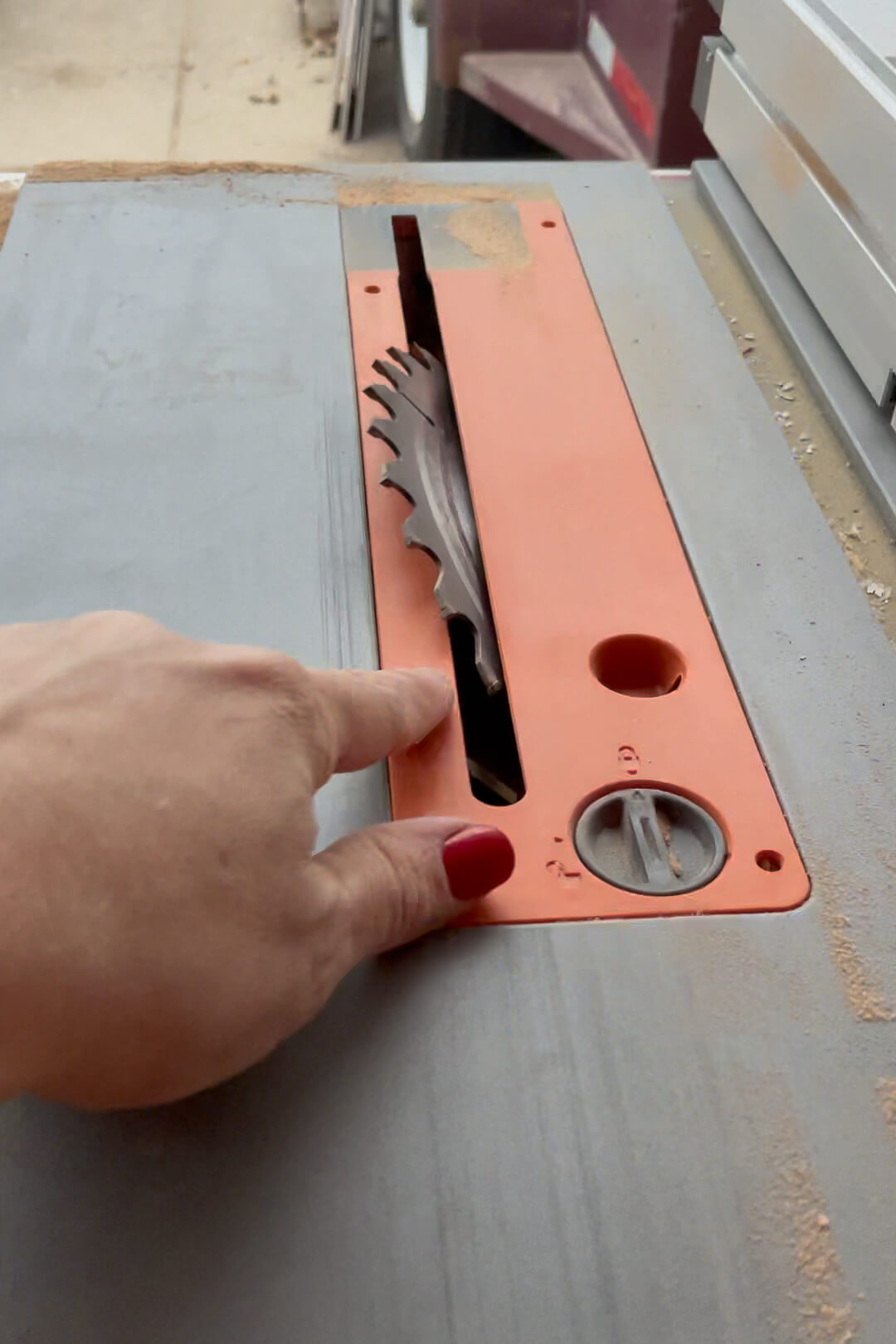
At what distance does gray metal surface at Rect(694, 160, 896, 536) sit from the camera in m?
0.98

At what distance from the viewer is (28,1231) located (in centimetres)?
54

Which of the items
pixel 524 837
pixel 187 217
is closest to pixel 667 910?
pixel 524 837

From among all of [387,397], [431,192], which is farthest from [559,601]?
[431,192]

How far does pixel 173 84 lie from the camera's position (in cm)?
377

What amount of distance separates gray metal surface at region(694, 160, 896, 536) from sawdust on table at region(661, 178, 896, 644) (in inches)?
0.4

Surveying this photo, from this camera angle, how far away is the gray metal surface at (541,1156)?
51cm

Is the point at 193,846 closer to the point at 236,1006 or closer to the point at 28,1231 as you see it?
the point at 236,1006

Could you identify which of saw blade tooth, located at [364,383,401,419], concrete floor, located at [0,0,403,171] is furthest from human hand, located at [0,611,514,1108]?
concrete floor, located at [0,0,403,171]

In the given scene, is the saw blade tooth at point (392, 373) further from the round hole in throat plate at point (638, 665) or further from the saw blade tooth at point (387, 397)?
the round hole in throat plate at point (638, 665)

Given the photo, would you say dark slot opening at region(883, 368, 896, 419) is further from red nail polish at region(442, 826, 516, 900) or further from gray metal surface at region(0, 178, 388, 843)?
red nail polish at region(442, 826, 516, 900)

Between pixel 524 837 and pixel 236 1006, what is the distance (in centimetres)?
23

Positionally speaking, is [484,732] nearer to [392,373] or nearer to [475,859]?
[475,859]

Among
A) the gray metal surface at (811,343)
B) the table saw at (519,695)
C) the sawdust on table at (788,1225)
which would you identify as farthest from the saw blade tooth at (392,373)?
the sawdust on table at (788,1225)

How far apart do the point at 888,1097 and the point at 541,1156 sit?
0.58 feet
